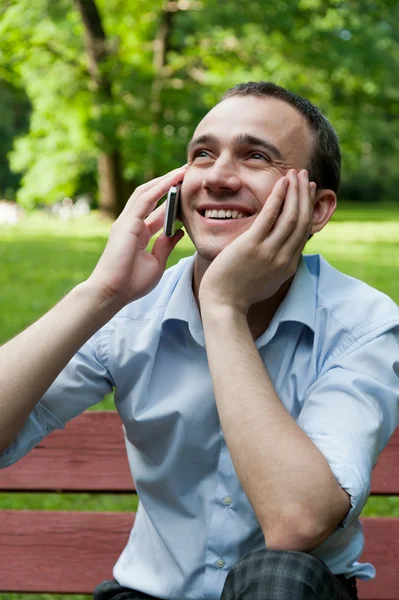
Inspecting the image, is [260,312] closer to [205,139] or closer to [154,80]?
[205,139]

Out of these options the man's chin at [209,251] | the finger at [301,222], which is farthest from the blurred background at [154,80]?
the finger at [301,222]

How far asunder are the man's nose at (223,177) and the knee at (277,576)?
A: 103 centimetres

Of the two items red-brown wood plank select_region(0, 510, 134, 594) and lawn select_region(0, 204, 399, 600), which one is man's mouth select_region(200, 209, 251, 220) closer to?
red-brown wood plank select_region(0, 510, 134, 594)

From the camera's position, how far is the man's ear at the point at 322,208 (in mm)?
2740

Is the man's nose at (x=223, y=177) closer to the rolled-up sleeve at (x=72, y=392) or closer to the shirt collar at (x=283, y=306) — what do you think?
the shirt collar at (x=283, y=306)

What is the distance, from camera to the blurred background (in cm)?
1781

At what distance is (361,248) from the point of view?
711 inches

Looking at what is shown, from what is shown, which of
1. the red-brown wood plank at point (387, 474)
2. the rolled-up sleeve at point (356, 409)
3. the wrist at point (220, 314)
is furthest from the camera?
the red-brown wood plank at point (387, 474)

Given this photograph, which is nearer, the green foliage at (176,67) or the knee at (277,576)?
the knee at (277,576)

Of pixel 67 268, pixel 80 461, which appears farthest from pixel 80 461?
pixel 67 268

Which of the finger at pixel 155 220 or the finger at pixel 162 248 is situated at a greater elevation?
the finger at pixel 155 220

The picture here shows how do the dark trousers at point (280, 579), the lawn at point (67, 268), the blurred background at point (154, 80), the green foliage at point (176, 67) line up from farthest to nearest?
1. the green foliage at point (176, 67)
2. the blurred background at point (154, 80)
3. the lawn at point (67, 268)
4. the dark trousers at point (280, 579)

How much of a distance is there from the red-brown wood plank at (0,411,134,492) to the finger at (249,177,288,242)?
994 millimetres

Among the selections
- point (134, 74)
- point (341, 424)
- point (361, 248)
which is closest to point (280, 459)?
point (341, 424)
